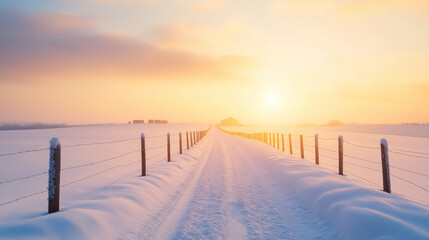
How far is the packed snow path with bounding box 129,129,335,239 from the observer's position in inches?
173

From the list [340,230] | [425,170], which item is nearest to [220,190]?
[340,230]

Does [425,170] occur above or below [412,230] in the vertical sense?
below

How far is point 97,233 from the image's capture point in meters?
4.31

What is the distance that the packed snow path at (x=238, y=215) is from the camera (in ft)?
14.4

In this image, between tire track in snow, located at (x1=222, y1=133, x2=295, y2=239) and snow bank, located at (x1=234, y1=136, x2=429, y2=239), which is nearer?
snow bank, located at (x1=234, y1=136, x2=429, y2=239)

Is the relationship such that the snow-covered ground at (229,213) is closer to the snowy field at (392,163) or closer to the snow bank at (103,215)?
the snow bank at (103,215)

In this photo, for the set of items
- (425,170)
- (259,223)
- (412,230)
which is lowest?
(425,170)

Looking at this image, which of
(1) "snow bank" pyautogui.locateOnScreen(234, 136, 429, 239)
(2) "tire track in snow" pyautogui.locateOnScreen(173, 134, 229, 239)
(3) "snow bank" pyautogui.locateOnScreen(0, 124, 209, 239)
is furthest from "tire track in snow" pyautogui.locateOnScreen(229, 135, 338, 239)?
(3) "snow bank" pyautogui.locateOnScreen(0, 124, 209, 239)

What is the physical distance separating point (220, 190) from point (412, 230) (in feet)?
15.7

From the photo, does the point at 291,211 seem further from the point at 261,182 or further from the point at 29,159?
the point at 29,159

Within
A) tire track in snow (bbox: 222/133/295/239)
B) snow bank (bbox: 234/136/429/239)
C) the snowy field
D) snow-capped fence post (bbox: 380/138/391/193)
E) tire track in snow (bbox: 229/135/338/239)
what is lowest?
the snowy field

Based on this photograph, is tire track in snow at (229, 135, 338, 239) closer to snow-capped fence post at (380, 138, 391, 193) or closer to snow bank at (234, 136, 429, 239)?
snow bank at (234, 136, 429, 239)

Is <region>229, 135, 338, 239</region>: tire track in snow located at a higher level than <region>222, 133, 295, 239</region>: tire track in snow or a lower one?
lower

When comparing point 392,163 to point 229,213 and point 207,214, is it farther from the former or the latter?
point 207,214
